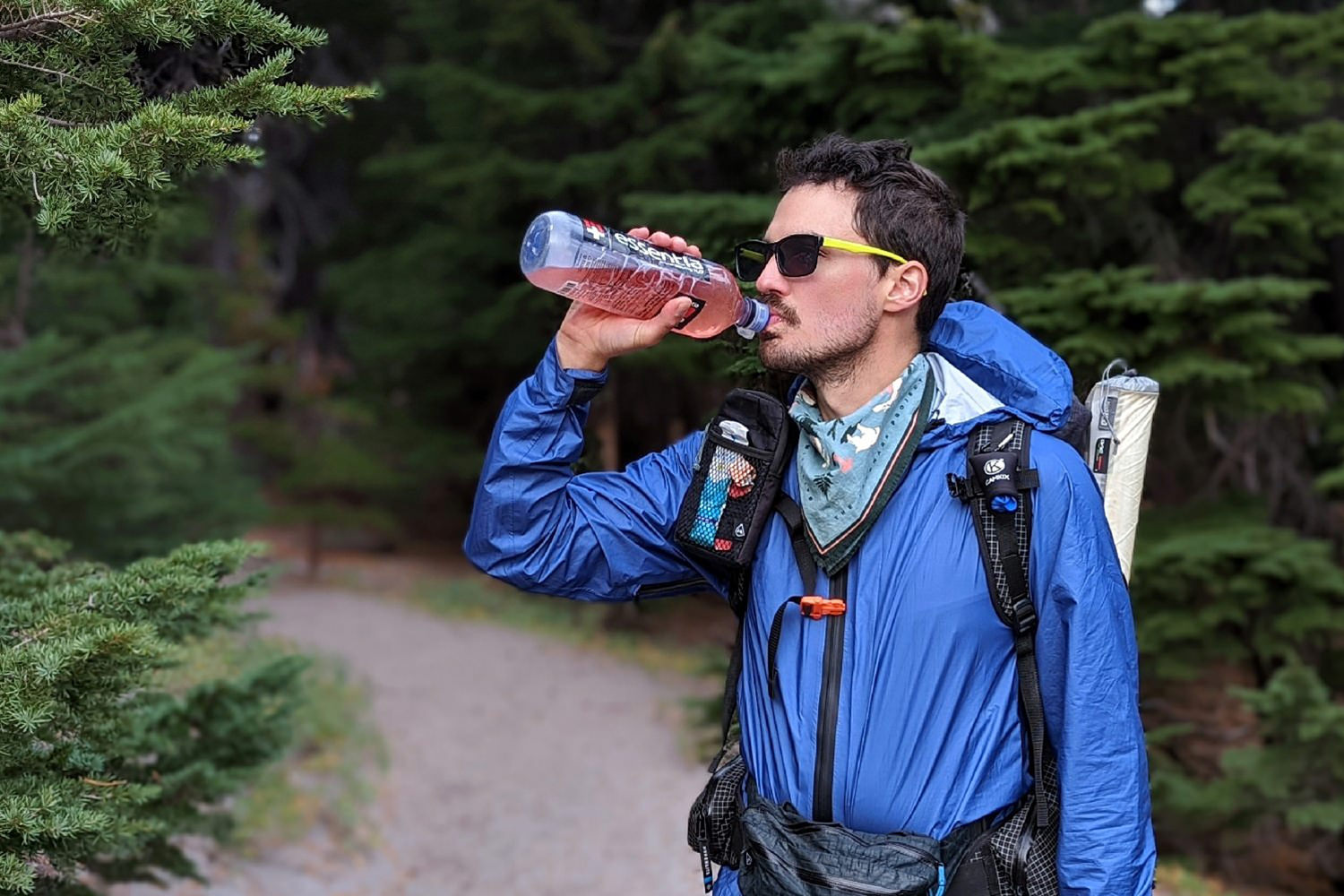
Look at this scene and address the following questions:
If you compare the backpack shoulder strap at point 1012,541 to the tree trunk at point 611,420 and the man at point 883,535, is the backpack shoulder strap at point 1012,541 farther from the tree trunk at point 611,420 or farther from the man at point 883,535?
the tree trunk at point 611,420

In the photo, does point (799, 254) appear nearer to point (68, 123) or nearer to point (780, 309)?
point (780, 309)

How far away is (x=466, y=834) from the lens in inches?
309

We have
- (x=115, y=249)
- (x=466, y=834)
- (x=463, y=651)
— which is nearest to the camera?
(x=115, y=249)

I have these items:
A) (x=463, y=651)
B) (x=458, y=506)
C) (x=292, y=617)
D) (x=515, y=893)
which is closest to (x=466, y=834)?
(x=515, y=893)

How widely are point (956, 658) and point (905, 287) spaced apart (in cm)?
73

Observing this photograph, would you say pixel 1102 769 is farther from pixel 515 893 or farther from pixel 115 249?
pixel 515 893

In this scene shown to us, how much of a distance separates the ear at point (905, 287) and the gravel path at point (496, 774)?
3.29m

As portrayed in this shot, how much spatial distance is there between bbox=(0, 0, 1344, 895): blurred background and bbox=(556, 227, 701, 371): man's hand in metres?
0.82

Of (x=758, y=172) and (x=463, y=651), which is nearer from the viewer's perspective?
(x=758, y=172)

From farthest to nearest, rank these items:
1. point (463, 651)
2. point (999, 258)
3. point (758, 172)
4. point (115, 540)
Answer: point (463, 651) → point (115, 540) → point (758, 172) → point (999, 258)

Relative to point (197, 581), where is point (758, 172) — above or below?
above

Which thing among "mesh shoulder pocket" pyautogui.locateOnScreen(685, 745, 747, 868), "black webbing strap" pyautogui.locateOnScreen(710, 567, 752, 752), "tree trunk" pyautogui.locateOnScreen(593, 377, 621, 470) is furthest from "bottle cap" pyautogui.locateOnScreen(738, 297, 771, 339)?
"tree trunk" pyautogui.locateOnScreen(593, 377, 621, 470)

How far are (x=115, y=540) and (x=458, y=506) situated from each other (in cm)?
995

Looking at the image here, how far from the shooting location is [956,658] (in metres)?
2.18
